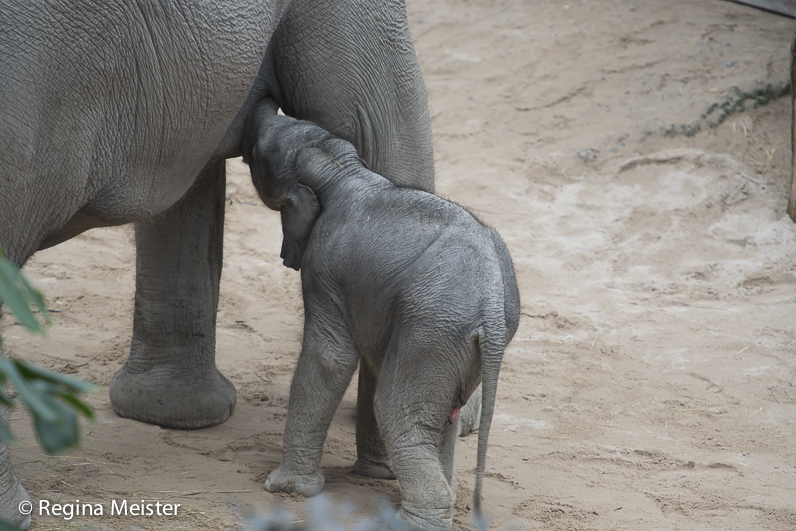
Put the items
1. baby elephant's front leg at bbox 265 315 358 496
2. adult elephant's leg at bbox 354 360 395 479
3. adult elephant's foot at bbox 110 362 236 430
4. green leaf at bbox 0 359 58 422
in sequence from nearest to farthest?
green leaf at bbox 0 359 58 422, baby elephant's front leg at bbox 265 315 358 496, adult elephant's leg at bbox 354 360 395 479, adult elephant's foot at bbox 110 362 236 430

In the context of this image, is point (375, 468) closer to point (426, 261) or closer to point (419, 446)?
point (419, 446)

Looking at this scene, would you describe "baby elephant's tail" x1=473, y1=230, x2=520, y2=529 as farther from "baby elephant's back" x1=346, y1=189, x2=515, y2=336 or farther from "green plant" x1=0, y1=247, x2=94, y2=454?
"green plant" x1=0, y1=247, x2=94, y2=454

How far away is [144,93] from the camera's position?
2.46 metres

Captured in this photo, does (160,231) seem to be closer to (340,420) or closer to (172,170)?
(172,170)

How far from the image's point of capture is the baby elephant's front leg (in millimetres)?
2824

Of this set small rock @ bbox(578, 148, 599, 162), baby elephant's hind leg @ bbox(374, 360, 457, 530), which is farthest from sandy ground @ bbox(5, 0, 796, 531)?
baby elephant's hind leg @ bbox(374, 360, 457, 530)

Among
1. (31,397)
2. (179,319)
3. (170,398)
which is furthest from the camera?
(179,319)

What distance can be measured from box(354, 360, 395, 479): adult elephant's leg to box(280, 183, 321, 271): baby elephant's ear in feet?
1.56

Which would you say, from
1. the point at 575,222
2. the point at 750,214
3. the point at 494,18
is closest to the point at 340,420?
the point at 575,222

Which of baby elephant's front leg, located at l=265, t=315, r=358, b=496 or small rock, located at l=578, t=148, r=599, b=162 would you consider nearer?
baby elephant's front leg, located at l=265, t=315, r=358, b=496

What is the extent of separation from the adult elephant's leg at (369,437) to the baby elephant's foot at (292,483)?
0.91ft

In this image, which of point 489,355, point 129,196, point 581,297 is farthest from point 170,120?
point 581,297

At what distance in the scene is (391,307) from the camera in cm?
265

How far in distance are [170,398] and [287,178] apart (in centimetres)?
110
